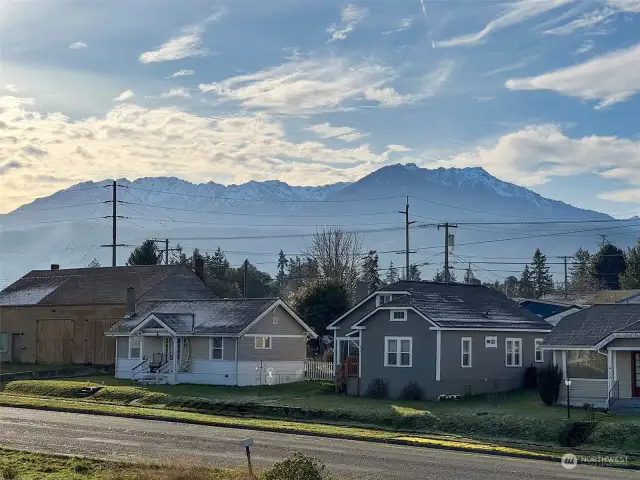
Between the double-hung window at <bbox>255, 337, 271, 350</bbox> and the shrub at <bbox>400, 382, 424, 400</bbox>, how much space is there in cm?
1165

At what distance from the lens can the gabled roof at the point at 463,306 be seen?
4938cm

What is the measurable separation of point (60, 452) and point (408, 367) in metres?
23.6

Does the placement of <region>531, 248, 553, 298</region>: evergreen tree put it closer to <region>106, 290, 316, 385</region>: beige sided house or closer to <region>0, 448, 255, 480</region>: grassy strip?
<region>106, 290, 316, 385</region>: beige sided house

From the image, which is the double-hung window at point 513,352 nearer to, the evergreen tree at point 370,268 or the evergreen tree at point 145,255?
the evergreen tree at point 145,255

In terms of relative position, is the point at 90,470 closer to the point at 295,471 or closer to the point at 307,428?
the point at 295,471

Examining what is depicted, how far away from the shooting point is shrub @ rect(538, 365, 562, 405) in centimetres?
4312

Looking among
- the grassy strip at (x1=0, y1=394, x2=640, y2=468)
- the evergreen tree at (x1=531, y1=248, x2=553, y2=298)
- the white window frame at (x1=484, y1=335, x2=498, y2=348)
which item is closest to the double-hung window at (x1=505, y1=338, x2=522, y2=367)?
the white window frame at (x1=484, y1=335, x2=498, y2=348)

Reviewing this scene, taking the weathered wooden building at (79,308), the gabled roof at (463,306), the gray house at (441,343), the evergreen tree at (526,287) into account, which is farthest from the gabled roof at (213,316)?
the evergreen tree at (526,287)

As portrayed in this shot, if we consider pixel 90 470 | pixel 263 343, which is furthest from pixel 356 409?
pixel 90 470

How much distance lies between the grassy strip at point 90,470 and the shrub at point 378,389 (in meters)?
24.2

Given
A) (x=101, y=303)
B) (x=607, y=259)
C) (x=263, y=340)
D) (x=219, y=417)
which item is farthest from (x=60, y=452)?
(x=607, y=259)

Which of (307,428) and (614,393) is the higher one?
(614,393)

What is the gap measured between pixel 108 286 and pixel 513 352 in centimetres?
3347

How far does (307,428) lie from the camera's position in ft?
123
